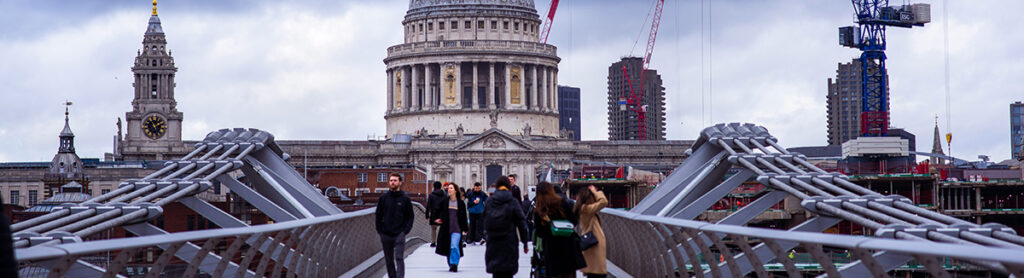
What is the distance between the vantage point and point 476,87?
187 m

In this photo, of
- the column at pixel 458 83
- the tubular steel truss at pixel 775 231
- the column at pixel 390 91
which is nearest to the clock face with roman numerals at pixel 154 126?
the column at pixel 390 91

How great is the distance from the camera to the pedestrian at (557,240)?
1980 cm

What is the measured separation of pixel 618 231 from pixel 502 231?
21.3 ft

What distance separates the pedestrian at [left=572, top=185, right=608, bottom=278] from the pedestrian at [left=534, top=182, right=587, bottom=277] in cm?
20

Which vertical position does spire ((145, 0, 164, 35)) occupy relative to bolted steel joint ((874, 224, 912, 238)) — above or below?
above

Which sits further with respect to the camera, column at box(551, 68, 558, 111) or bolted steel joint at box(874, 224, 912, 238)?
column at box(551, 68, 558, 111)

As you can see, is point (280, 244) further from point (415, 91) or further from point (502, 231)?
point (415, 91)

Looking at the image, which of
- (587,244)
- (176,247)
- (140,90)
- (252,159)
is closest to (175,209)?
(252,159)

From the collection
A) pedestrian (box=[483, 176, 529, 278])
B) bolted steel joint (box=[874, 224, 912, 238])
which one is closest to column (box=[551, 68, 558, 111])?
pedestrian (box=[483, 176, 529, 278])

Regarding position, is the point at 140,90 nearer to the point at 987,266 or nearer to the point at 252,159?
the point at 252,159

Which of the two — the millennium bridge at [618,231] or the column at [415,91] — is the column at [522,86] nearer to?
the column at [415,91]

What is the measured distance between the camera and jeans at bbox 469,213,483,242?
3409cm

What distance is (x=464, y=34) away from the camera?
625 ft

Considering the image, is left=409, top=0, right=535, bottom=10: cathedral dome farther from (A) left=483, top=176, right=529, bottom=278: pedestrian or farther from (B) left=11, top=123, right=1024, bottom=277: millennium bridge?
(A) left=483, top=176, right=529, bottom=278: pedestrian
